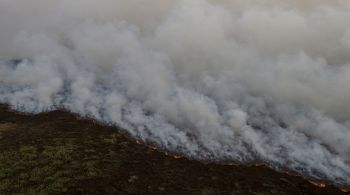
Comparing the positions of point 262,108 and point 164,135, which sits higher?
point 262,108

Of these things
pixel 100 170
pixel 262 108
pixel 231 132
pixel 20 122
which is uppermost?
pixel 262 108

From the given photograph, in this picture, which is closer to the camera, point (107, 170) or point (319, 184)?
point (107, 170)

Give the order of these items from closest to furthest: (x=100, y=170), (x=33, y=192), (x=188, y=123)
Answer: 1. (x=33, y=192)
2. (x=100, y=170)
3. (x=188, y=123)

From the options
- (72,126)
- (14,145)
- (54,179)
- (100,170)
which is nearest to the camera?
(54,179)

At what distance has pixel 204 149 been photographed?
191 ft

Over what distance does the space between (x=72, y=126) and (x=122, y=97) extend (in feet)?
56.7

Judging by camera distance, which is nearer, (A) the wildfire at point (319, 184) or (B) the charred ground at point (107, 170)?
(B) the charred ground at point (107, 170)

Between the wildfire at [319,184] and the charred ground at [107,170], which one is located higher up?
the wildfire at [319,184]

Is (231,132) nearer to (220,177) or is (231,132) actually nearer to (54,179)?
(220,177)

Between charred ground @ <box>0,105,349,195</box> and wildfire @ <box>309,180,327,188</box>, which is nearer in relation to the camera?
charred ground @ <box>0,105,349,195</box>

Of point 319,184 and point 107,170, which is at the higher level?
point 319,184

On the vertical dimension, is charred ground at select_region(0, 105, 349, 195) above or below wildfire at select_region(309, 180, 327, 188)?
below

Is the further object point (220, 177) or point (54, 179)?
point (220, 177)

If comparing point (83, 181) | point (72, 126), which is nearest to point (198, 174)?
point (83, 181)
